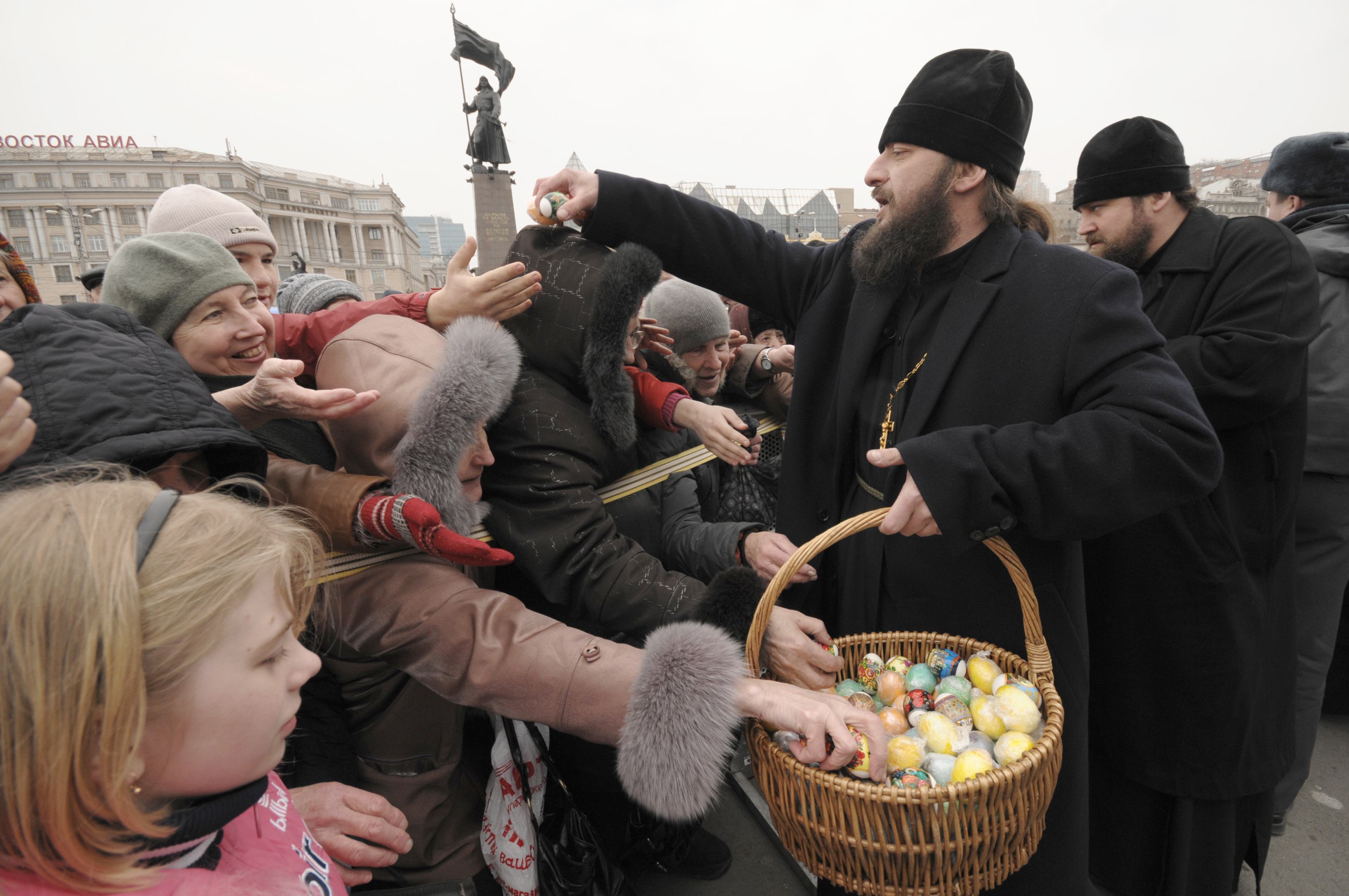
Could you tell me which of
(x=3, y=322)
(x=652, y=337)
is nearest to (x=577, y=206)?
(x=652, y=337)

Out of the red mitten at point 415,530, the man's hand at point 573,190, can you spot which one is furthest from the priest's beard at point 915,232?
the red mitten at point 415,530

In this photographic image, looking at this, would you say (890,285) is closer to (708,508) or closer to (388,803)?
(708,508)

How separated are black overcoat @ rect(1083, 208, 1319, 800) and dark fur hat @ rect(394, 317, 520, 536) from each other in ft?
6.59

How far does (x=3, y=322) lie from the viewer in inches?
46.4

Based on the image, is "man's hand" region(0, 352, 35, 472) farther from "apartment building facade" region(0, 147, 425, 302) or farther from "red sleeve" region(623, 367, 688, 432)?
"apartment building facade" region(0, 147, 425, 302)

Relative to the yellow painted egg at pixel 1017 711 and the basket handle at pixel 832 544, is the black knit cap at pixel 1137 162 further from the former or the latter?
the yellow painted egg at pixel 1017 711

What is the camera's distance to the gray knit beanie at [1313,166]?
296cm

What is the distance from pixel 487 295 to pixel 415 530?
70 cm

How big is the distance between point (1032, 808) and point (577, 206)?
1.82 meters

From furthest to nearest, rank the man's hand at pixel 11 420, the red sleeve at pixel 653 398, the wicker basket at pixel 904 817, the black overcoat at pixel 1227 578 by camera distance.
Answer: the red sleeve at pixel 653 398
the black overcoat at pixel 1227 578
the wicker basket at pixel 904 817
the man's hand at pixel 11 420

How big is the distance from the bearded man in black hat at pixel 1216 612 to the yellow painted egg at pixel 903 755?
123 centimetres

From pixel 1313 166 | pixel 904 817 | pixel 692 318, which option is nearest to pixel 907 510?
pixel 904 817

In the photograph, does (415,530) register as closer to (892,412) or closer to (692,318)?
(892,412)

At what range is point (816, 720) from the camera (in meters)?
1.23
